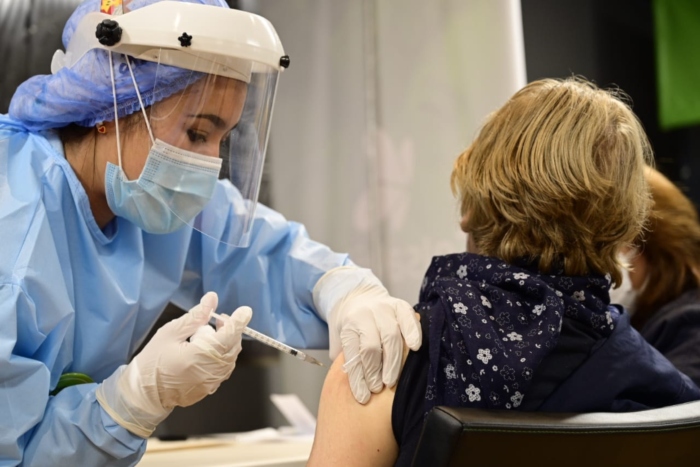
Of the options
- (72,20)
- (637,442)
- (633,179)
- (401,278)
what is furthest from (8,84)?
(637,442)

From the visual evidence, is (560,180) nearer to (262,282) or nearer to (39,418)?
(262,282)

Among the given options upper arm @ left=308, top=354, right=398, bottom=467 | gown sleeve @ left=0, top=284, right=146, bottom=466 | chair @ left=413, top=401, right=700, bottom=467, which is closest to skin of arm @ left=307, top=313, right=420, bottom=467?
upper arm @ left=308, top=354, right=398, bottom=467

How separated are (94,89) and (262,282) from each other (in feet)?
1.86

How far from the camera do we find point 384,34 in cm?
259

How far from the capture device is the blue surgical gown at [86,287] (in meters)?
1.20

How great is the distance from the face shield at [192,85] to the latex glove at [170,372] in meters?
0.29

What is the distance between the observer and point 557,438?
0.93m

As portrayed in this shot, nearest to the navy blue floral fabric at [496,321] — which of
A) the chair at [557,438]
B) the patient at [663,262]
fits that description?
the chair at [557,438]

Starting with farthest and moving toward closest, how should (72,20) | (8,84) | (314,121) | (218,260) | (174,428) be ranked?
(314,121) → (174,428) → (8,84) → (218,260) → (72,20)

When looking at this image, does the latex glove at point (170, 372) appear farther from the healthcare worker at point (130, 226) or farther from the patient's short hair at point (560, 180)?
the patient's short hair at point (560, 180)

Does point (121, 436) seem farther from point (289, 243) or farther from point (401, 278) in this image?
point (401, 278)

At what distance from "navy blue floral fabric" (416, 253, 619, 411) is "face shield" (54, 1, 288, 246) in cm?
50

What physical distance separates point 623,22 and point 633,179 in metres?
2.37

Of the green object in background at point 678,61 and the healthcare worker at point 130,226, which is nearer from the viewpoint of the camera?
the healthcare worker at point 130,226
